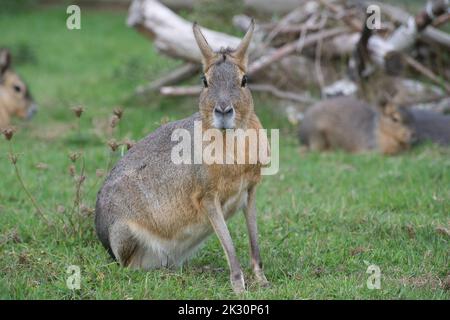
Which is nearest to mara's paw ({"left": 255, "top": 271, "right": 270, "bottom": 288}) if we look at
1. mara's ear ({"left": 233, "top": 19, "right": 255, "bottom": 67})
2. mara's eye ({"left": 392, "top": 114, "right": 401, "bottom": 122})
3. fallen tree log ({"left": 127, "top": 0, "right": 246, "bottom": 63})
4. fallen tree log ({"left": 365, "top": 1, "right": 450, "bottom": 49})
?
mara's ear ({"left": 233, "top": 19, "right": 255, "bottom": 67})

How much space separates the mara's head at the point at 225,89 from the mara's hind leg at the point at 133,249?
0.79m

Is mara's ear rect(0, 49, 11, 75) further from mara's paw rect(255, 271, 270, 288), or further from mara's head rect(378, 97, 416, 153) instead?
mara's paw rect(255, 271, 270, 288)

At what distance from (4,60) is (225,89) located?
5605mm

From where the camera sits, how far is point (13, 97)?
9.09 metres

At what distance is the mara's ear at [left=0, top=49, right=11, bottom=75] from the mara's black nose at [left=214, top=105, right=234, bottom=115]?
5.62 meters

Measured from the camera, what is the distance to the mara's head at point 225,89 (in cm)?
394

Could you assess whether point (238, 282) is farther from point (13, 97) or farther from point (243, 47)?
point (13, 97)

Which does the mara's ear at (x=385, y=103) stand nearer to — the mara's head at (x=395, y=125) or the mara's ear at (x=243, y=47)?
the mara's head at (x=395, y=125)

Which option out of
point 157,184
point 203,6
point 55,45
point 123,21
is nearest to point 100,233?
point 157,184

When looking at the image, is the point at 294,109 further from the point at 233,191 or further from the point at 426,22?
the point at 233,191

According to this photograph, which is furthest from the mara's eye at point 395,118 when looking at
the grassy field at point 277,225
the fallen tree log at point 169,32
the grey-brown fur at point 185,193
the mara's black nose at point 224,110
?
the mara's black nose at point 224,110

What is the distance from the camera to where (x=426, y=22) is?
786 cm

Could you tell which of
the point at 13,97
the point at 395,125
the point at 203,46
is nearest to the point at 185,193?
the point at 203,46

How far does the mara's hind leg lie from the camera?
4443mm
